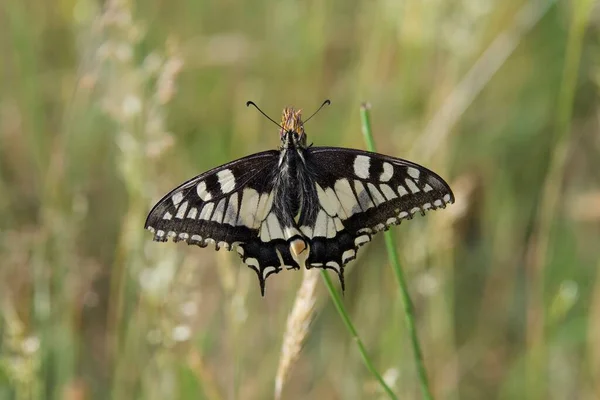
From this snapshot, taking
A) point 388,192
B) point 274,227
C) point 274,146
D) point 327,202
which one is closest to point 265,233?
point 274,227

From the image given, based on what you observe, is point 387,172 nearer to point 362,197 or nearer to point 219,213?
point 362,197

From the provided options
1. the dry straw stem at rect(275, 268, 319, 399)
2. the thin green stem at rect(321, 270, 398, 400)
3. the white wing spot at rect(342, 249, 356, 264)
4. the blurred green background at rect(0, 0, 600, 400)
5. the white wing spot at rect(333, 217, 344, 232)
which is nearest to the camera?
the thin green stem at rect(321, 270, 398, 400)

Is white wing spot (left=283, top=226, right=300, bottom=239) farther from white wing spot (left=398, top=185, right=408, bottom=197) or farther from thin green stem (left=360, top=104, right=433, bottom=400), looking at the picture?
thin green stem (left=360, top=104, right=433, bottom=400)

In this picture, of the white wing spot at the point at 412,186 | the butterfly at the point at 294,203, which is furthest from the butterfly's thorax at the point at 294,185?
the white wing spot at the point at 412,186

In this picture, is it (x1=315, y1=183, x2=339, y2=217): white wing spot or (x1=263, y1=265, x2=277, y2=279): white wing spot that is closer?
(x1=263, y1=265, x2=277, y2=279): white wing spot

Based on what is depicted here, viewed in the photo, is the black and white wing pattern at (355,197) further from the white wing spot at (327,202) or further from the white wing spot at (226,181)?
the white wing spot at (226,181)

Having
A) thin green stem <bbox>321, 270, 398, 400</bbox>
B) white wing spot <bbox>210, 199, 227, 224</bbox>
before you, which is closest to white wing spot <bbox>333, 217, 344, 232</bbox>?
white wing spot <bbox>210, 199, 227, 224</bbox>
